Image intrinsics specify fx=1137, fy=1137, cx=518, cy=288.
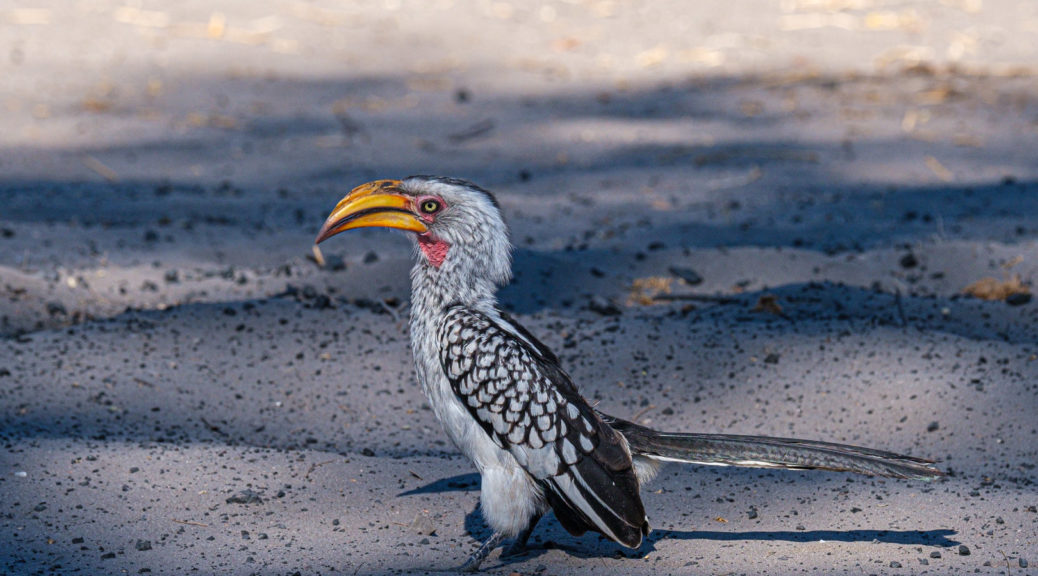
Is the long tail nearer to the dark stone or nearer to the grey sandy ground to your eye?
the grey sandy ground

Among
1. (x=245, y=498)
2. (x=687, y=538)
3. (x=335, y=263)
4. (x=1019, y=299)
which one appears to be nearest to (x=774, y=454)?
(x=687, y=538)

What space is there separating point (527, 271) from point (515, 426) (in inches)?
120

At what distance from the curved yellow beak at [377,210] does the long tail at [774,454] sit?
3.73ft

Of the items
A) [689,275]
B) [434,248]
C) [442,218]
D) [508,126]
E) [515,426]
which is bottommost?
[689,275]

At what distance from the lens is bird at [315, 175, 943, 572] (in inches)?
152

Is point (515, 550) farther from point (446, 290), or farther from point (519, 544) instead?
point (446, 290)

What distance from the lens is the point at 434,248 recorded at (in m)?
4.23

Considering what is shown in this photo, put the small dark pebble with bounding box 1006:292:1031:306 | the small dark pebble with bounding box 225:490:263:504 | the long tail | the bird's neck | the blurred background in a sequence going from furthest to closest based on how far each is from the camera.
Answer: the blurred background → the small dark pebble with bounding box 1006:292:1031:306 → the small dark pebble with bounding box 225:490:263:504 → the bird's neck → the long tail

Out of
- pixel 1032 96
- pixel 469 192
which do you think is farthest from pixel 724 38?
pixel 469 192

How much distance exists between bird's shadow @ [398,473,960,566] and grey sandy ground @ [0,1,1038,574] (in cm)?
2

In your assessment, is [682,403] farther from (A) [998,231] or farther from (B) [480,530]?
(A) [998,231]

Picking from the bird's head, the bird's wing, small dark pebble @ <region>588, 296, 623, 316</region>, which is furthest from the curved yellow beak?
small dark pebble @ <region>588, 296, 623, 316</region>

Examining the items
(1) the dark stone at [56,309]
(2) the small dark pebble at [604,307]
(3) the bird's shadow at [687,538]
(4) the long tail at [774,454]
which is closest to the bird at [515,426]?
(4) the long tail at [774,454]

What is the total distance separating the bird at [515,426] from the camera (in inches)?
152
